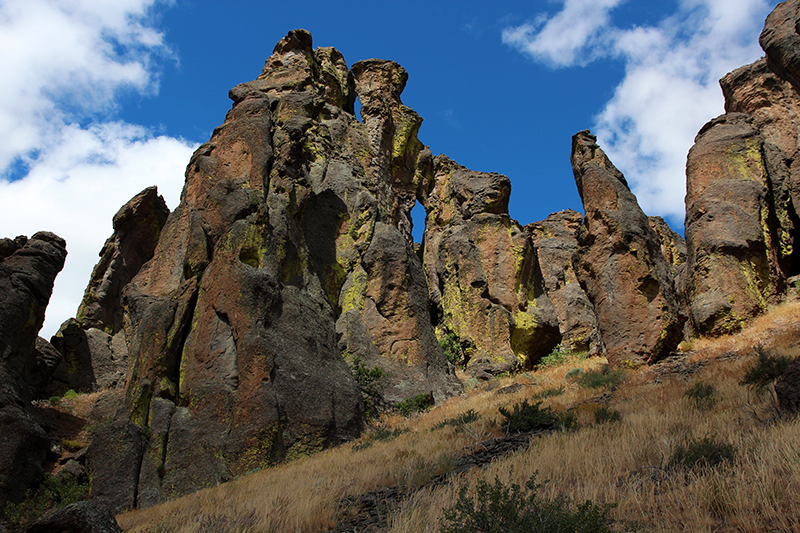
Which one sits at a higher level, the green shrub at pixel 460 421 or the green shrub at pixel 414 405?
the green shrub at pixel 414 405

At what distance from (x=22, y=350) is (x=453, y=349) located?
16.8m

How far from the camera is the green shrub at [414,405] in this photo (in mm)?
16389

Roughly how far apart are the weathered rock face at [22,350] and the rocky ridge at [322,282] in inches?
2.7

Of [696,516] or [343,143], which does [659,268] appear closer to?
[696,516]

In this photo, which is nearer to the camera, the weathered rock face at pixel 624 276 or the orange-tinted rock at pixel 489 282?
the weathered rock face at pixel 624 276

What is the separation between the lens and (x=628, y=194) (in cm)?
1748

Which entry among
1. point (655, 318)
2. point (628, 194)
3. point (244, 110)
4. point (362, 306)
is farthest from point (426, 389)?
point (244, 110)

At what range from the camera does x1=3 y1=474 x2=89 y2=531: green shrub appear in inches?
422

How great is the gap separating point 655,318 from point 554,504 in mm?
11367

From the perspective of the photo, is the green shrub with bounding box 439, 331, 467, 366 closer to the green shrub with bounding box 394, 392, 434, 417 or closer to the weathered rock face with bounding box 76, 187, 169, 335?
the green shrub with bounding box 394, 392, 434, 417

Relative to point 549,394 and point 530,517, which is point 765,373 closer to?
point 549,394

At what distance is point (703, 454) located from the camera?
219 inches

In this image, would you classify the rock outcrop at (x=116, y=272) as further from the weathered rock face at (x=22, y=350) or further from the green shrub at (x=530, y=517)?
the green shrub at (x=530, y=517)

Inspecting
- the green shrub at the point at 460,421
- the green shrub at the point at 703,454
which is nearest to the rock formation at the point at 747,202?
the green shrub at the point at 460,421
